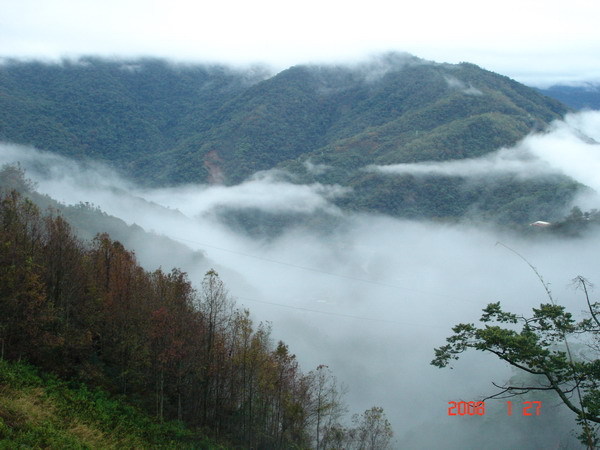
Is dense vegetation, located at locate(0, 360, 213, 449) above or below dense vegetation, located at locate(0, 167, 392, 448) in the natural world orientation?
below

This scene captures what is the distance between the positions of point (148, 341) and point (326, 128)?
162 m

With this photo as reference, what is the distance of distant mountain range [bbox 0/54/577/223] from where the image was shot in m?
114

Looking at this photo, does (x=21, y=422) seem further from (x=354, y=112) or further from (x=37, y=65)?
(x=37, y=65)

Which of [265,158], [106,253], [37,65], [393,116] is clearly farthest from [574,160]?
[37,65]

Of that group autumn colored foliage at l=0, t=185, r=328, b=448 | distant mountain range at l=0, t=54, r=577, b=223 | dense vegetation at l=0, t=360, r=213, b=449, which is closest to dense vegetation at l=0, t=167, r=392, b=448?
autumn colored foliage at l=0, t=185, r=328, b=448

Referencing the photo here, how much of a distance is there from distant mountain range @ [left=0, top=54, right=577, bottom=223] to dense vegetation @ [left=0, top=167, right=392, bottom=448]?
257 feet

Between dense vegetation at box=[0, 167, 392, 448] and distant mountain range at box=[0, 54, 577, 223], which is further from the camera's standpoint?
distant mountain range at box=[0, 54, 577, 223]

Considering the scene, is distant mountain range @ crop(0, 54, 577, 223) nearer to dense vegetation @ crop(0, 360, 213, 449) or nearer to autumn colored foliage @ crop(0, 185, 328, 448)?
autumn colored foliage @ crop(0, 185, 328, 448)

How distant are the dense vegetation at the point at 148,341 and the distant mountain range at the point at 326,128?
257 feet

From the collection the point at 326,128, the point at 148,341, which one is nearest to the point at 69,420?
the point at 148,341

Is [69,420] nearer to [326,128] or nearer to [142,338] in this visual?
[142,338]

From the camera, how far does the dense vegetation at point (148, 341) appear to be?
17.3 metres

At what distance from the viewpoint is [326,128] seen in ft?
578

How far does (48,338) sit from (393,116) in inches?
5936
